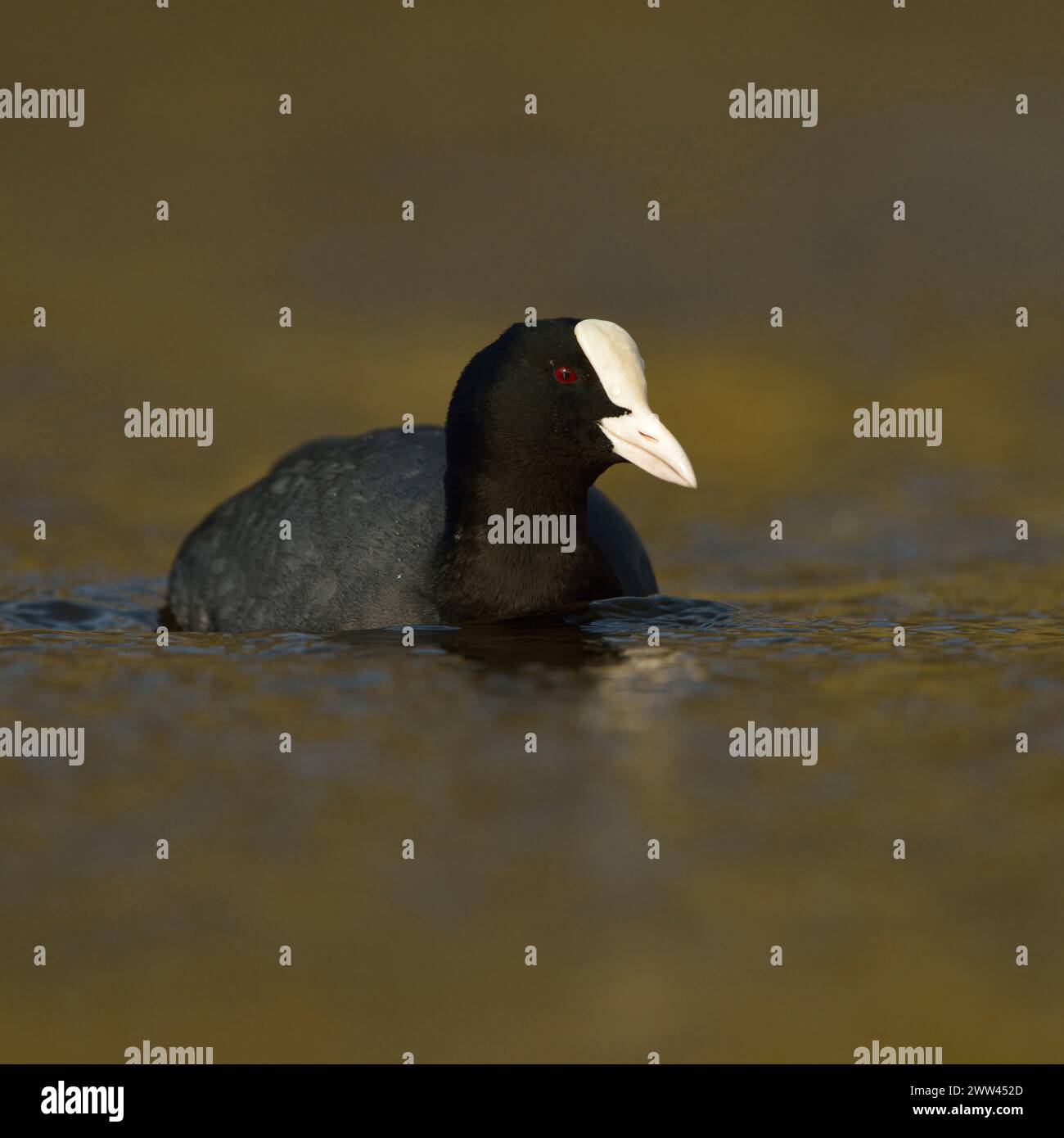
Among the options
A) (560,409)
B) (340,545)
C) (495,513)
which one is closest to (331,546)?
(340,545)

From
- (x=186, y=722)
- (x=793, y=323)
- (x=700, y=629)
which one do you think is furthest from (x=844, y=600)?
(x=793, y=323)

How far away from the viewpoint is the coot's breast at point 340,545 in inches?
344

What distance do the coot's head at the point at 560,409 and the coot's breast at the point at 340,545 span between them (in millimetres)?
386

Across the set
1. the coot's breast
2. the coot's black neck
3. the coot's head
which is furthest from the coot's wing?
the coot's head

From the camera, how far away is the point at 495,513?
8695 millimetres

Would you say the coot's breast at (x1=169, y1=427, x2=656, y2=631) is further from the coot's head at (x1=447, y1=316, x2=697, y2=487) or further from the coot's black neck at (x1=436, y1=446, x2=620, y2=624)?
the coot's head at (x1=447, y1=316, x2=697, y2=487)

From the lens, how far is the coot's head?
8.49 meters

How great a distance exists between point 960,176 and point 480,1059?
15.5m

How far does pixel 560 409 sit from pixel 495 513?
0.53m

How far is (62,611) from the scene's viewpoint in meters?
9.66

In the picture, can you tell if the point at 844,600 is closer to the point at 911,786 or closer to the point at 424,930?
the point at 911,786

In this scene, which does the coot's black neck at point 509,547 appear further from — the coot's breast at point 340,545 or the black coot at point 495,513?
the coot's breast at point 340,545

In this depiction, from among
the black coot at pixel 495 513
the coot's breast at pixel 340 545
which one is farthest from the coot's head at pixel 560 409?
the coot's breast at pixel 340 545

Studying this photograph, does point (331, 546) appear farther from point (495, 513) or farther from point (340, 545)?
point (495, 513)
